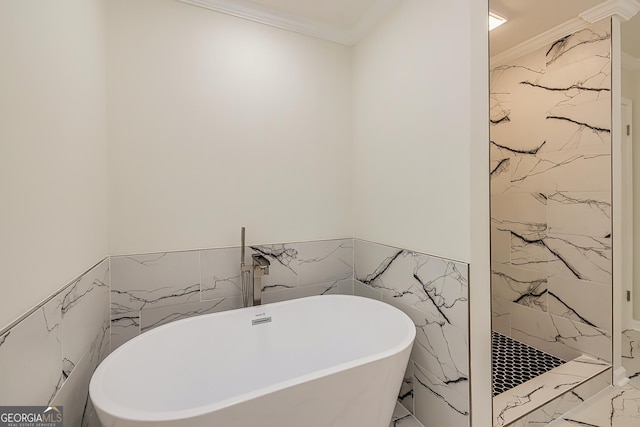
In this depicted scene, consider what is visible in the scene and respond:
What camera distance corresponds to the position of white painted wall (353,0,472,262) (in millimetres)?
1325

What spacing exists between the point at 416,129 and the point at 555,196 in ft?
5.11

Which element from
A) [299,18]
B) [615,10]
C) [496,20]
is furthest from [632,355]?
[299,18]

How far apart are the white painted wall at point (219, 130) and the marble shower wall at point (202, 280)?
0.09 m

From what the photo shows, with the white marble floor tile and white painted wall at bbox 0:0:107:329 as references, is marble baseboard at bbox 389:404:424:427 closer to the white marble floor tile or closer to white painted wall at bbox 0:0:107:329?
the white marble floor tile

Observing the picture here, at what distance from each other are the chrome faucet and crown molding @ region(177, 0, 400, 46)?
167cm

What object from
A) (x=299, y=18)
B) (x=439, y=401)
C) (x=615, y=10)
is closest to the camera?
(x=439, y=401)

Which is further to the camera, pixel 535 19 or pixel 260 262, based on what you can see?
pixel 535 19

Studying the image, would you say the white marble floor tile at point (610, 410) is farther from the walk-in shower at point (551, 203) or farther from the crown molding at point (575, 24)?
the crown molding at point (575, 24)

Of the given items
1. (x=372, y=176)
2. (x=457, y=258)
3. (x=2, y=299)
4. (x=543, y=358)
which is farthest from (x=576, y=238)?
(x=2, y=299)

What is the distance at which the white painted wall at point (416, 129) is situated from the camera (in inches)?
52.2

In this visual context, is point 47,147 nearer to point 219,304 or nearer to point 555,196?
point 219,304

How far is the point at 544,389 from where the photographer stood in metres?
1.64

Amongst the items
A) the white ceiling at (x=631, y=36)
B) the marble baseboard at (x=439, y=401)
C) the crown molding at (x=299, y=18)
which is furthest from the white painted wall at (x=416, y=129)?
the white ceiling at (x=631, y=36)

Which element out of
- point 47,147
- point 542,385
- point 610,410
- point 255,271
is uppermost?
point 47,147
